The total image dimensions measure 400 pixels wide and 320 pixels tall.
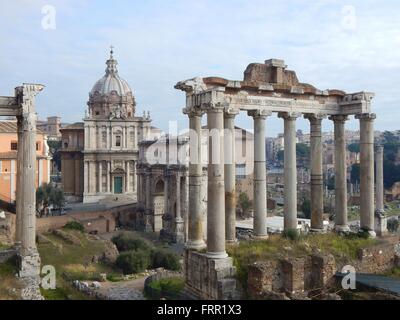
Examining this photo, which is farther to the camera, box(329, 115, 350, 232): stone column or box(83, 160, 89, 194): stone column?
box(83, 160, 89, 194): stone column

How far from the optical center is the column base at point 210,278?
14703mm

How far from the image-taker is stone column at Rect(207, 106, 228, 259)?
1513 cm

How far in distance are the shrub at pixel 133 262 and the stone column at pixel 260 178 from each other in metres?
A: 10.2

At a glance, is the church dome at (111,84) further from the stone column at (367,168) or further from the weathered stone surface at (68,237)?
the stone column at (367,168)

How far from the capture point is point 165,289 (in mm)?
17578

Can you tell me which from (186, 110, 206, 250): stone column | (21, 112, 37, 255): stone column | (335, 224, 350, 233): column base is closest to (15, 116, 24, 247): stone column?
(21, 112, 37, 255): stone column

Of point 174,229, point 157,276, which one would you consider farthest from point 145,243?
point 157,276

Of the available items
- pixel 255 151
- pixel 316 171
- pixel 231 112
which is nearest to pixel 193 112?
pixel 231 112

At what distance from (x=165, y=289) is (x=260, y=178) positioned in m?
5.36

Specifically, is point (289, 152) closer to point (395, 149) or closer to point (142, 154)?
point (142, 154)

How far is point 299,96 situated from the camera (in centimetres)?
1920

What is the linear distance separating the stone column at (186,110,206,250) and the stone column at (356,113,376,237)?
283 inches

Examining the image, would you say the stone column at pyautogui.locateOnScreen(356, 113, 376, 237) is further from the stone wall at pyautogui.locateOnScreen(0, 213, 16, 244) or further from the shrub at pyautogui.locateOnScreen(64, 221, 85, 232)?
the shrub at pyautogui.locateOnScreen(64, 221, 85, 232)
